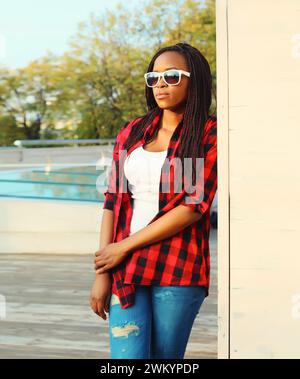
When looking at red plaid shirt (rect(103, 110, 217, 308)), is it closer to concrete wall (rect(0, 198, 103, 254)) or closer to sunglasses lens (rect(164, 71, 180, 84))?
sunglasses lens (rect(164, 71, 180, 84))

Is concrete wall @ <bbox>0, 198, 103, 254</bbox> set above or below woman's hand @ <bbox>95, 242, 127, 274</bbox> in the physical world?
below

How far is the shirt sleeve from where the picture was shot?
185 centimetres

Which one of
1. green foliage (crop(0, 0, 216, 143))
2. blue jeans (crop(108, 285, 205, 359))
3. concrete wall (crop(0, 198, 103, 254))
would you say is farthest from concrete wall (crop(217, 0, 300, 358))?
green foliage (crop(0, 0, 216, 143))

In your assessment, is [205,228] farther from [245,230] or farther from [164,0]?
[164,0]

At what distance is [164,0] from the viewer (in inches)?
664

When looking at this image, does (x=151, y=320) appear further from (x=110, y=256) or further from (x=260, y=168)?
(x=260, y=168)

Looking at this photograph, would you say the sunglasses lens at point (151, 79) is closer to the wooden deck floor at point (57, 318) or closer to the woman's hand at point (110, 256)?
the woman's hand at point (110, 256)

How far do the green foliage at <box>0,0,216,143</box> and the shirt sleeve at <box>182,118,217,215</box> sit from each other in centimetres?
1440

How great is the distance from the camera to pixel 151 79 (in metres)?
1.94

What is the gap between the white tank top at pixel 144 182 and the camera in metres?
1.84

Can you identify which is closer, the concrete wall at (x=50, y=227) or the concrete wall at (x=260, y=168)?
the concrete wall at (x=260, y=168)

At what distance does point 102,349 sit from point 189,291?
7.15 feet

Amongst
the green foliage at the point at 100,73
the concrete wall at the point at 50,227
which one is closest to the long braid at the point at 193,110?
the concrete wall at the point at 50,227
